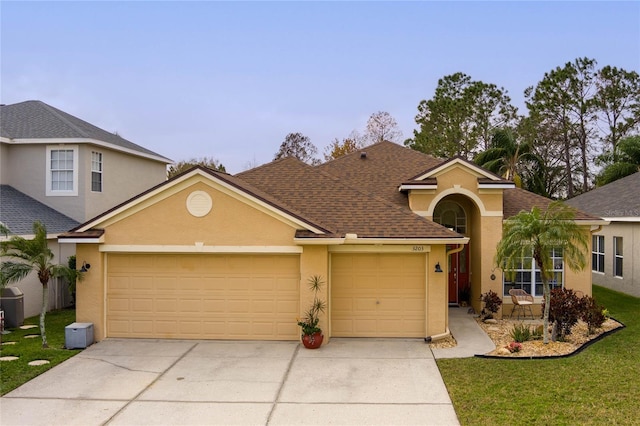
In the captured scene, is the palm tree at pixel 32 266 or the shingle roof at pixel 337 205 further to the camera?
the shingle roof at pixel 337 205

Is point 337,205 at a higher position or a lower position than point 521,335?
higher

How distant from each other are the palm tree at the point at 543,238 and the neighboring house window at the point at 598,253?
451 inches

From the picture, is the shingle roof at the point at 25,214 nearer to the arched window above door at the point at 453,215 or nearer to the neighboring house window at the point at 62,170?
the neighboring house window at the point at 62,170

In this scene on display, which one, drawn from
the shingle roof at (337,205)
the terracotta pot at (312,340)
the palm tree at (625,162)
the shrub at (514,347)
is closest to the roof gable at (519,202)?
the shingle roof at (337,205)

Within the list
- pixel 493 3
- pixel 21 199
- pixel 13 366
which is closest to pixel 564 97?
pixel 493 3

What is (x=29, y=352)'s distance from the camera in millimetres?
10781

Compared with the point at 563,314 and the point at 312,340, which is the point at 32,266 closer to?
the point at 312,340

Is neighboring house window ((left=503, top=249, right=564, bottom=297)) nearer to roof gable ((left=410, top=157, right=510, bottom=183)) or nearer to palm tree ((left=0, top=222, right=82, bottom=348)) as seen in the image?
roof gable ((left=410, top=157, right=510, bottom=183))

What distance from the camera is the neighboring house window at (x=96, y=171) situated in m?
18.4

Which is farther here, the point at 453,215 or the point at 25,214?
the point at 453,215

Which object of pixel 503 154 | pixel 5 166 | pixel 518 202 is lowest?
pixel 518 202

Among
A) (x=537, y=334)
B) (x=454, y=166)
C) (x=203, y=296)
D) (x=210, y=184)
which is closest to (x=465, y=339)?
(x=537, y=334)

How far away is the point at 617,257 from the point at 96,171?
815 inches

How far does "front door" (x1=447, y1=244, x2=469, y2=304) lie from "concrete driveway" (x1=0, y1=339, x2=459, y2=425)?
5.34 m
